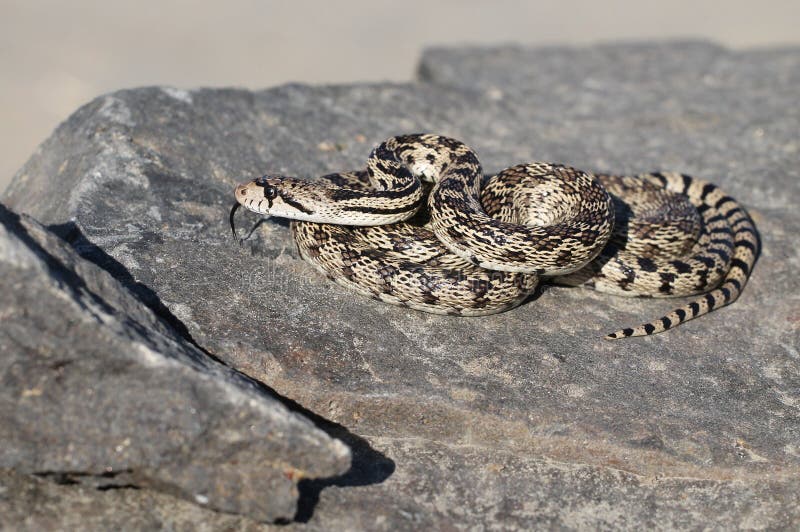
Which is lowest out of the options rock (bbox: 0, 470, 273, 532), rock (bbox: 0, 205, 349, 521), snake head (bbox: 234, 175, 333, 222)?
rock (bbox: 0, 470, 273, 532)

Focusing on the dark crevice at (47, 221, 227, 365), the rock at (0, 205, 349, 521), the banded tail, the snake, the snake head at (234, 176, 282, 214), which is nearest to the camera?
the rock at (0, 205, 349, 521)

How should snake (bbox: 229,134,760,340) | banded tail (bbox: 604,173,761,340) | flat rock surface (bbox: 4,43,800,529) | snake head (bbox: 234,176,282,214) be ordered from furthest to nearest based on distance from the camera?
banded tail (bbox: 604,173,761,340) → snake head (bbox: 234,176,282,214) → snake (bbox: 229,134,760,340) → flat rock surface (bbox: 4,43,800,529)

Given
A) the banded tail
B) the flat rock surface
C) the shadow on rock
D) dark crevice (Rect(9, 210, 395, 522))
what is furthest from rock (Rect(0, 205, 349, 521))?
the banded tail

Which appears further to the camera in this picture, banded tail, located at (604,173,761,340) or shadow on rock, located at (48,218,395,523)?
banded tail, located at (604,173,761,340)

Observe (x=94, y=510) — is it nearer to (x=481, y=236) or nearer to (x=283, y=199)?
(x=283, y=199)

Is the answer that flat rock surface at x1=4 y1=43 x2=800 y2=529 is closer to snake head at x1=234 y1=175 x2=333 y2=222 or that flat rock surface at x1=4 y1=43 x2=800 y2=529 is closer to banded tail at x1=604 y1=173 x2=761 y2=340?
banded tail at x1=604 y1=173 x2=761 y2=340

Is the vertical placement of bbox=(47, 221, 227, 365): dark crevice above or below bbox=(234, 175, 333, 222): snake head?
below

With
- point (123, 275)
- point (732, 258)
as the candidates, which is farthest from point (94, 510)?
point (732, 258)
